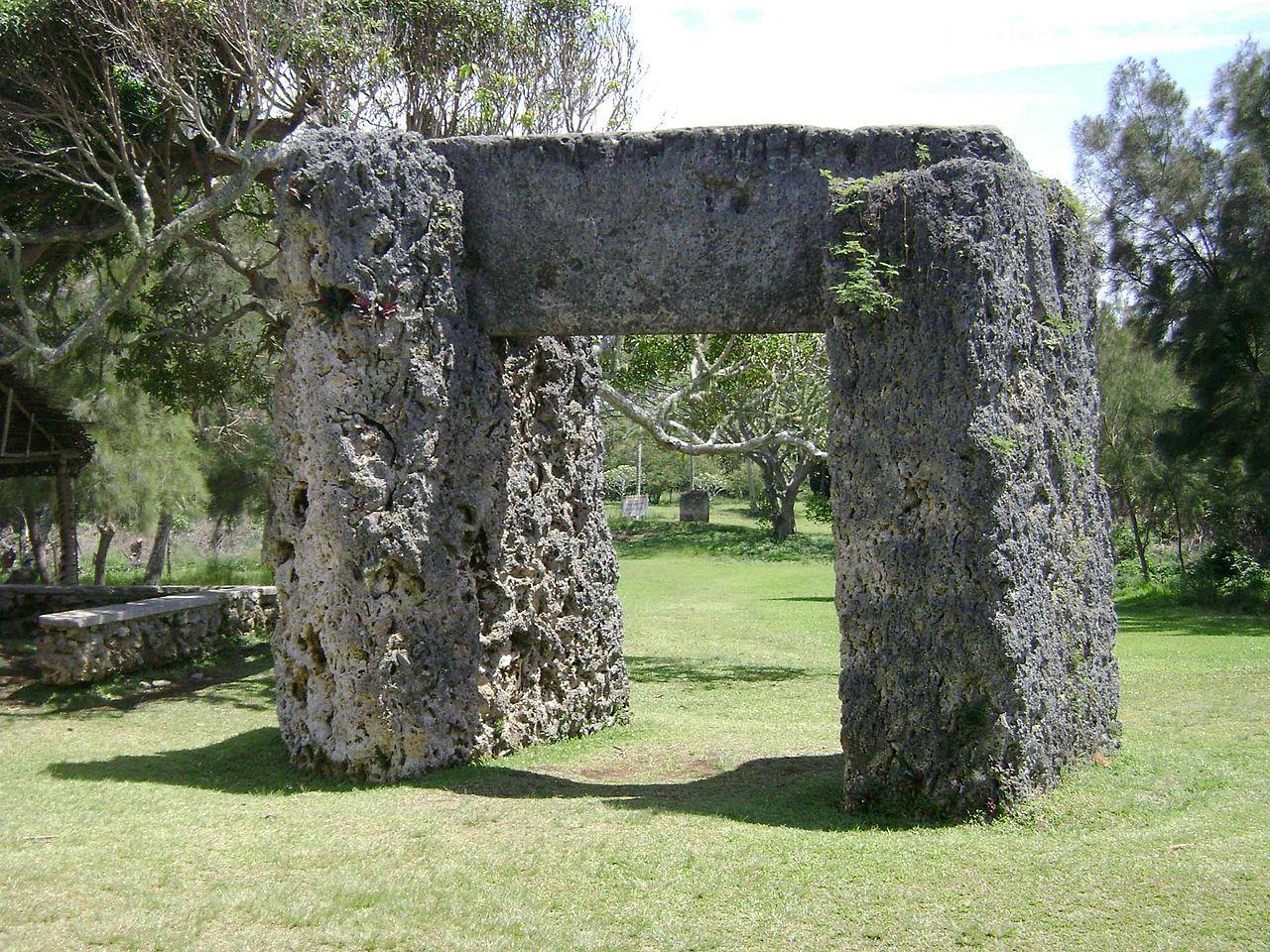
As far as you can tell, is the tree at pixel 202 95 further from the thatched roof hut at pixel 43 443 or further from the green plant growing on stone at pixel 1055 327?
the green plant growing on stone at pixel 1055 327

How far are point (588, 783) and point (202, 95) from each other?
30.3ft

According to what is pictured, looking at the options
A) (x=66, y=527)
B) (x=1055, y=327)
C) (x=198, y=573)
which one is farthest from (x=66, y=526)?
(x=1055, y=327)

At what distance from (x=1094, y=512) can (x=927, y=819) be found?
2.71 m

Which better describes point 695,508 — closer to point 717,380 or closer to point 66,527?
point 717,380

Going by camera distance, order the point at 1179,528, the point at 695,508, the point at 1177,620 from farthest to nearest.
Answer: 1. the point at 695,508
2. the point at 1179,528
3. the point at 1177,620

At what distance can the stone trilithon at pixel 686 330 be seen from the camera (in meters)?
6.67

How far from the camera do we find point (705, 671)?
1385cm

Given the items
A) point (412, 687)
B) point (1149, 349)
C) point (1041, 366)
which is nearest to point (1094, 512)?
point (1041, 366)

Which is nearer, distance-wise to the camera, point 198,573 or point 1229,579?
point 1229,579

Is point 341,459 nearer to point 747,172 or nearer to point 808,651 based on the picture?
point 747,172

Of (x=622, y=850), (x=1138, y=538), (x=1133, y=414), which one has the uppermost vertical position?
(x=1133, y=414)

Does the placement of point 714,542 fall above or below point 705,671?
above

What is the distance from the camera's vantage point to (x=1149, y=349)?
846 inches

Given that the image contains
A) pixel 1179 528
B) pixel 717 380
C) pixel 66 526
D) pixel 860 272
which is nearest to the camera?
pixel 860 272
